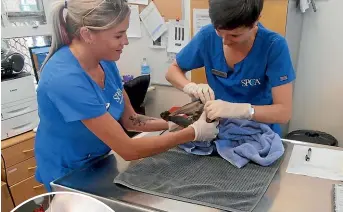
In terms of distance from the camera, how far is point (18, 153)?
1.96 metres

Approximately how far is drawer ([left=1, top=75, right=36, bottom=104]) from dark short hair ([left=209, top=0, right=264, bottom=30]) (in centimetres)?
138

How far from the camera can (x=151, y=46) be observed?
2711 mm

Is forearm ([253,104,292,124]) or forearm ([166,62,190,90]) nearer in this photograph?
forearm ([253,104,292,124])

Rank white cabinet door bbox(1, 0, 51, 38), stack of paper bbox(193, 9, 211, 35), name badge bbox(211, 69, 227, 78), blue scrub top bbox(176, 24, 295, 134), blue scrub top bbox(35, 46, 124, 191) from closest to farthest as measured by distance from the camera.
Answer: blue scrub top bbox(35, 46, 124, 191) → blue scrub top bbox(176, 24, 295, 134) → name badge bbox(211, 69, 227, 78) → white cabinet door bbox(1, 0, 51, 38) → stack of paper bbox(193, 9, 211, 35)

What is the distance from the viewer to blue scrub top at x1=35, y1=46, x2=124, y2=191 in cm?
93

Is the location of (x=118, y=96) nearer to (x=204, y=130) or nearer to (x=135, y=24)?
(x=204, y=130)

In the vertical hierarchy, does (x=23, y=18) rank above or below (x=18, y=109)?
above

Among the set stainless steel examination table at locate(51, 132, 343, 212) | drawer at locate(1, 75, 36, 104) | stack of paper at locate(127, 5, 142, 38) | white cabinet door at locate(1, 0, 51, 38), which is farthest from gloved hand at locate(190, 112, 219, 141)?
stack of paper at locate(127, 5, 142, 38)

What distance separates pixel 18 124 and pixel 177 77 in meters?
1.16

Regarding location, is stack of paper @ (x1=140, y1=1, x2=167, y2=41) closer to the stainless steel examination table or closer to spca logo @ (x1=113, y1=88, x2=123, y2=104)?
spca logo @ (x1=113, y1=88, x2=123, y2=104)

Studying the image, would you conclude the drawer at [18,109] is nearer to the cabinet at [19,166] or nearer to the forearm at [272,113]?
the cabinet at [19,166]

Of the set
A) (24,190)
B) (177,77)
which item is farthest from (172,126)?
(24,190)

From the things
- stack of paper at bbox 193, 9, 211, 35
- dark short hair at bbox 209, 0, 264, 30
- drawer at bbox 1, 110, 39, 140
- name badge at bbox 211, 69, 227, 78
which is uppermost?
dark short hair at bbox 209, 0, 264, 30

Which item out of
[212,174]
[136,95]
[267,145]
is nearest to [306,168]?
[267,145]
